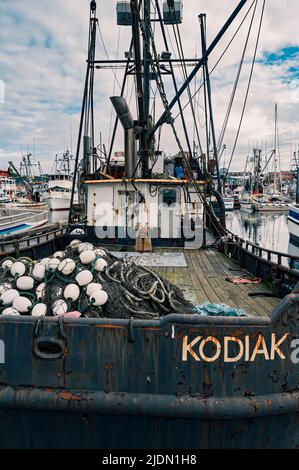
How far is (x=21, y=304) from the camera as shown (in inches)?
144

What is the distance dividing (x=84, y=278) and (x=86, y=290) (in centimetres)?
15

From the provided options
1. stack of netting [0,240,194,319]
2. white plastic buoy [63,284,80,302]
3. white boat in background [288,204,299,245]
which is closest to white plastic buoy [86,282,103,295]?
stack of netting [0,240,194,319]

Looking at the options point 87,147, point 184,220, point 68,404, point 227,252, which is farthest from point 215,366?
point 87,147

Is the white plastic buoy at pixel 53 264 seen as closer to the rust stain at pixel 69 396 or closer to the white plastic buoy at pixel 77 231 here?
the rust stain at pixel 69 396

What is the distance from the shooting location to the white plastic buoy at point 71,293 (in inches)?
147

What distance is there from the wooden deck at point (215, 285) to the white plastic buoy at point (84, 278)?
1856 mm

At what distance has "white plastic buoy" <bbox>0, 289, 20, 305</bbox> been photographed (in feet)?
12.4

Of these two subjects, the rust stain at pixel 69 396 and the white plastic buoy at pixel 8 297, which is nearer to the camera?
the rust stain at pixel 69 396

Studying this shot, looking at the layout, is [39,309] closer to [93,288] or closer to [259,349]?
[93,288]

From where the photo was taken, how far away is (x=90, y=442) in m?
3.10

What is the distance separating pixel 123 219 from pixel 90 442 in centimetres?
745

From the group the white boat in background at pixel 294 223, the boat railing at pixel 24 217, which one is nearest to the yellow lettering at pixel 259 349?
the boat railing at pixel 24 217

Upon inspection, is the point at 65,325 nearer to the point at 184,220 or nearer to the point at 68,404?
the point at 68,404

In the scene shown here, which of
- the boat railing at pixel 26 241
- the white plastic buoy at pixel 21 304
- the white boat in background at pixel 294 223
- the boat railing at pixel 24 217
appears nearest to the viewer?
the white plastic buoy at pixel 21 304
